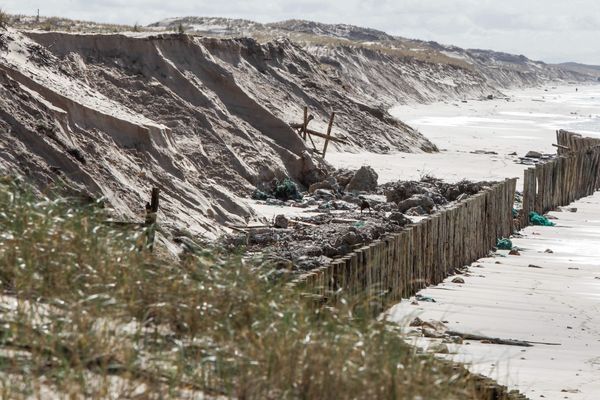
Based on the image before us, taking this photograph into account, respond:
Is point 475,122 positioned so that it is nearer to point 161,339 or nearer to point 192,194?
point 192,194

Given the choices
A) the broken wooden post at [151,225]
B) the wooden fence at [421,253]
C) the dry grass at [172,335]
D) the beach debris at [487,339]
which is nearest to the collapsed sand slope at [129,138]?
the broken wooden post at [151,225]

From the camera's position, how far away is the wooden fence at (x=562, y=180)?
19812 millimetres

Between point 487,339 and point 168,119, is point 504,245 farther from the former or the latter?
point 168,119

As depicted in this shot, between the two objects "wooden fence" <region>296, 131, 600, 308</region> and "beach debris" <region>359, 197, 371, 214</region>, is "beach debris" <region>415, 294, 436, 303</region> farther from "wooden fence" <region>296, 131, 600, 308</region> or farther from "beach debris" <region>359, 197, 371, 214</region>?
"beach debris" <region>359, 197, 371, 214</region>

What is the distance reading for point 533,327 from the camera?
34.8 feet

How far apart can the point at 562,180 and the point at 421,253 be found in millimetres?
11691

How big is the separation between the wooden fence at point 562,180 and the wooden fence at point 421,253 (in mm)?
2398

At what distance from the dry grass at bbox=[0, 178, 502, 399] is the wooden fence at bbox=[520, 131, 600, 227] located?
13651 mm

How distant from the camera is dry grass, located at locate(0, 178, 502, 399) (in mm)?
4832

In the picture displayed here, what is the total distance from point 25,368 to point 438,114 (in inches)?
1994

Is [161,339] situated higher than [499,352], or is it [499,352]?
[161,339]

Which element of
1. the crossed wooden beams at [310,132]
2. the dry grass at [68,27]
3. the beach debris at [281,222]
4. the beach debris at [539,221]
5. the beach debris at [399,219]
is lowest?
the beach debris at [539,221]

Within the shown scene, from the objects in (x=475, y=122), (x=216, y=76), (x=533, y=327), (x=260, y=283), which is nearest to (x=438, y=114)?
(x=475, y=122)

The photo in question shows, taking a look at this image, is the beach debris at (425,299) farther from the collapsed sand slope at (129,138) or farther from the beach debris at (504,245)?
the beach debris at (504,245)
